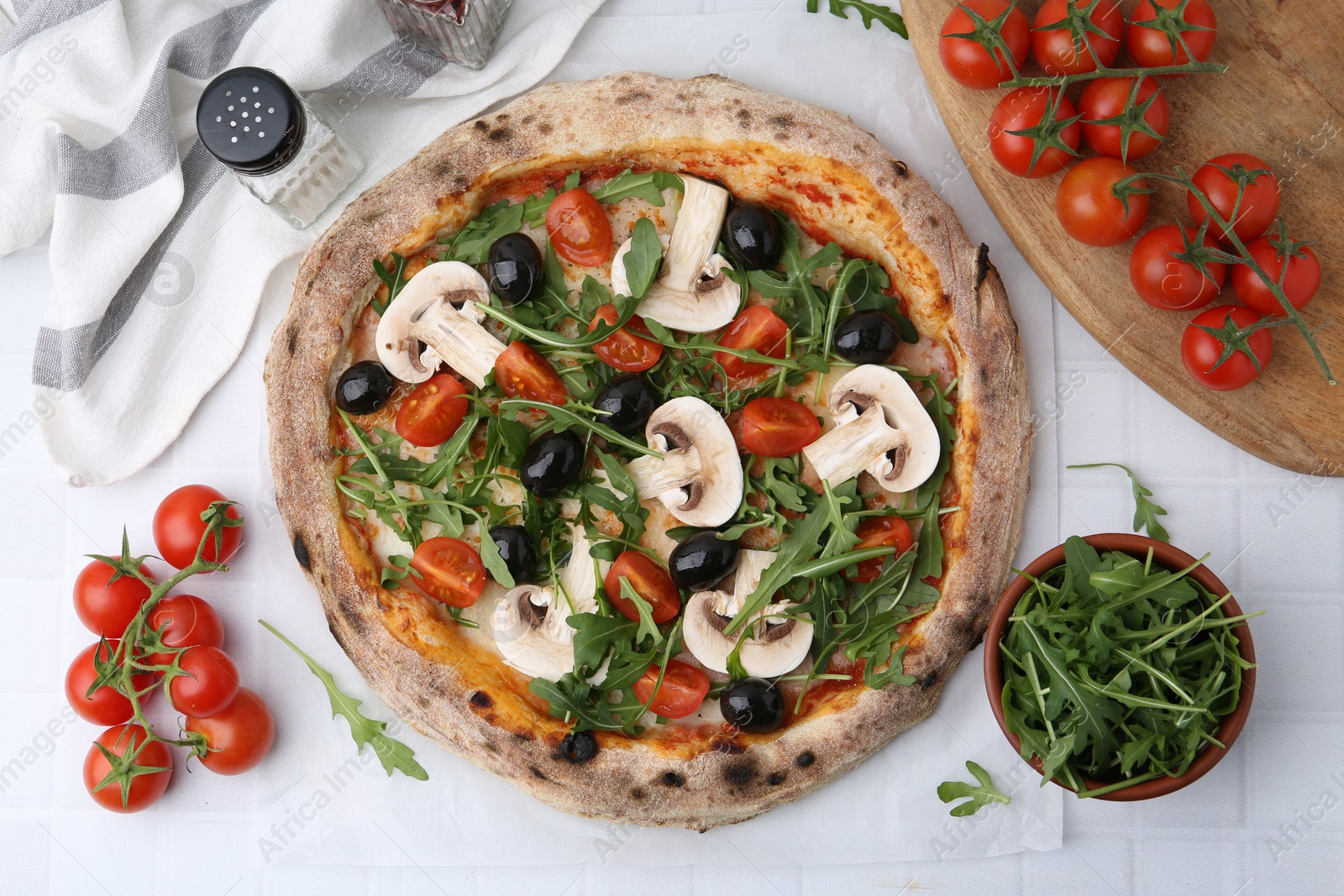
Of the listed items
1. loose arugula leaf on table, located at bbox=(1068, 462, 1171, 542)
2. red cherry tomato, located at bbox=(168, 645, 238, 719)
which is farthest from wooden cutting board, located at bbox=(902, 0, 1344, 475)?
red cherry tomato, located at bbox=(168, 645, 238, 719)

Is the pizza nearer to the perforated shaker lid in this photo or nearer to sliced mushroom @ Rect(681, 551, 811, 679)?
sliced mushroom @ Rect(681, 551, 811, 679)

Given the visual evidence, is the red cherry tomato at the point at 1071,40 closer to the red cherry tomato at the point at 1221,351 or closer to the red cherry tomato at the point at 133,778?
the red cherry tomato at the point at 1221,351

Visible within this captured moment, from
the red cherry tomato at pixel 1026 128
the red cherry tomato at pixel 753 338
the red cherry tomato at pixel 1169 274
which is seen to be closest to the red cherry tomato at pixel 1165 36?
the red cherry tomato at pixel 1026 128

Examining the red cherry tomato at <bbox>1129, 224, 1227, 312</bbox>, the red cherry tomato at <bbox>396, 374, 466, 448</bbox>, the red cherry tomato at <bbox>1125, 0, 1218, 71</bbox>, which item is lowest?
the red cherry tomato at <bbox>396, 374, 466, 448</bbox>

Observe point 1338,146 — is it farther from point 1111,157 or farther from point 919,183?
point 919,183

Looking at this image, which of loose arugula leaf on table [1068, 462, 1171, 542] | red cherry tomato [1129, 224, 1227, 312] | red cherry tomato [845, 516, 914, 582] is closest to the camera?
red cherry tomato [1129, 224, 1227, 312]

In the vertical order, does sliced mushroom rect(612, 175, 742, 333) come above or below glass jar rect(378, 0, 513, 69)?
below
